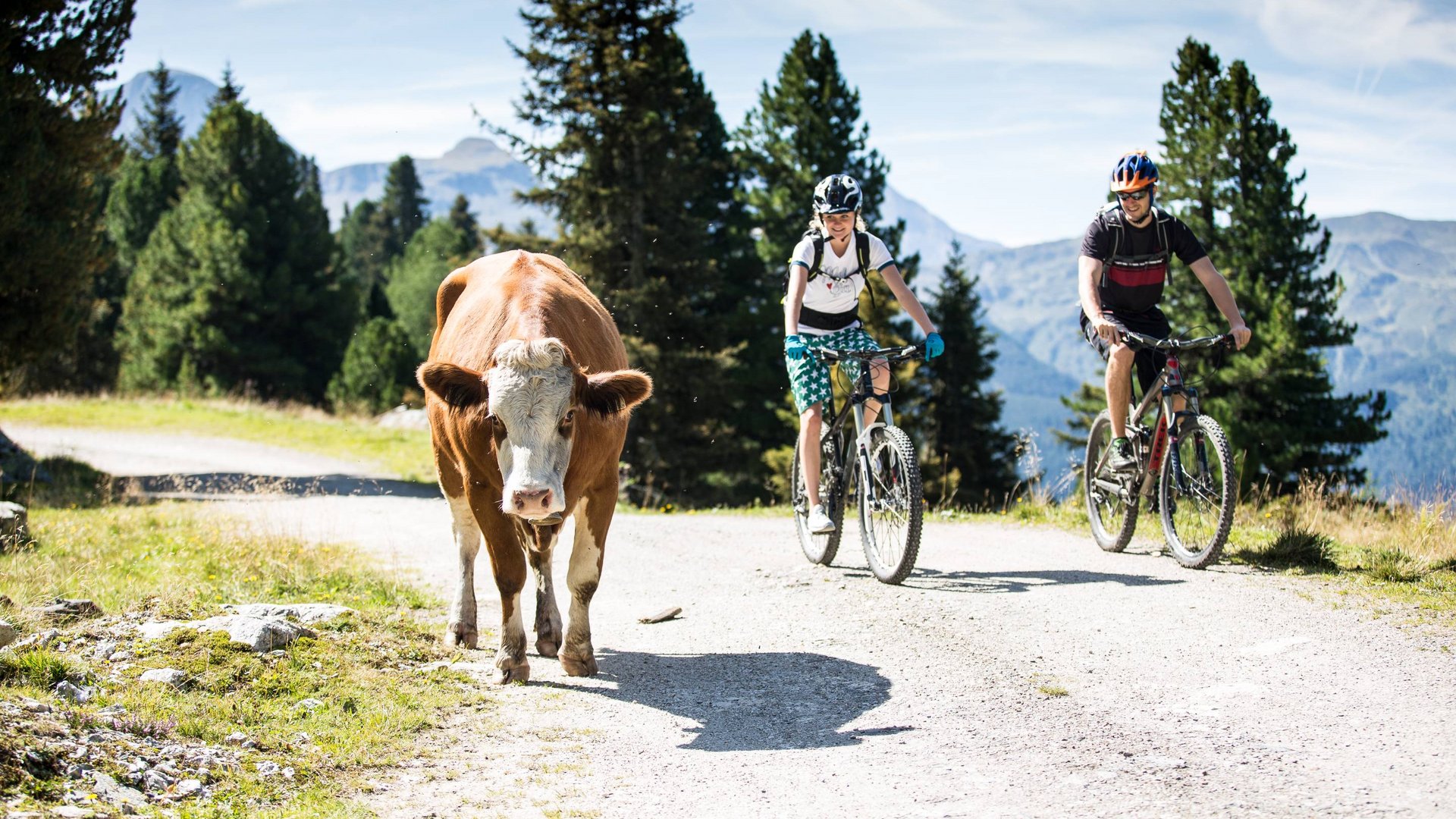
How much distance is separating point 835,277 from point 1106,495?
106 inches

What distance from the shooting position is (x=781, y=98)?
1678 inches

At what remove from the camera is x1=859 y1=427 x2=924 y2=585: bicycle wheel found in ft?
23.1

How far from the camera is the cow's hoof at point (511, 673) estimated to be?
554cm

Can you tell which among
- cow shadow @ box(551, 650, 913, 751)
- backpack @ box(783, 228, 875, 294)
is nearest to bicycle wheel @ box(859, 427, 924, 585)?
backpack @ box(783, 228, 875, 294)

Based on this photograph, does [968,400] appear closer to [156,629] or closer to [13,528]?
[13,528]

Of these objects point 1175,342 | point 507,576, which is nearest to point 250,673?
point 507,576

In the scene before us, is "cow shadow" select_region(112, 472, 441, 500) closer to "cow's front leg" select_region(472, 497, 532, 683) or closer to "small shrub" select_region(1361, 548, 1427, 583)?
"cow's front leg" select_region(472, 497, 532, 683)

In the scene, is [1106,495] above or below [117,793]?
above

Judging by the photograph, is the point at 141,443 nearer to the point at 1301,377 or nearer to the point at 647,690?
the point at 647,690

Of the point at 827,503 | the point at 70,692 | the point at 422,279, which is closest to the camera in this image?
the point at 70,692

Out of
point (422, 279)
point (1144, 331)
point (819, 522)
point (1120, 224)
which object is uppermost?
point (422, 279)

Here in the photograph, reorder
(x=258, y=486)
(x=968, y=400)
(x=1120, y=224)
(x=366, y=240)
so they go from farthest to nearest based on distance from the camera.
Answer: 1. (x=366, y=240)
2. (x=968, y=400)
3. (x=258, y=486)
4. (x=1120, y=224)

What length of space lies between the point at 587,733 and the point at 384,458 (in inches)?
799

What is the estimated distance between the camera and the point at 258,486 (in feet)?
48.3
